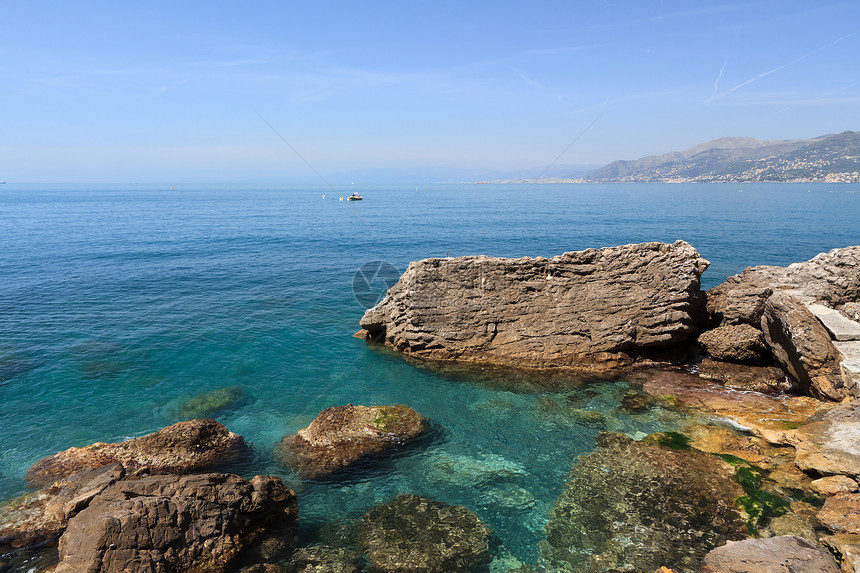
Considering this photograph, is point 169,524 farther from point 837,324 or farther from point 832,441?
point 837,324

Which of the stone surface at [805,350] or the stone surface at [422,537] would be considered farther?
the stone surface at [805,350]

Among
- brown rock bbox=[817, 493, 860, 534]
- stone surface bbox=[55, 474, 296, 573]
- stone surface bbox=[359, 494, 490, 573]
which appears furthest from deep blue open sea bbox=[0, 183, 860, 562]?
brown rock bbox=[817, 493, 860, 534]

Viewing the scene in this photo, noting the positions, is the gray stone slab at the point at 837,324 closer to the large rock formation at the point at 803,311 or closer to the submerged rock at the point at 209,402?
the large rock formation at the point at 803,311

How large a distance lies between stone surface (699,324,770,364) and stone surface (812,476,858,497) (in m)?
9.25

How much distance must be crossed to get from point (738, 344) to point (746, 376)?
66.0 inches

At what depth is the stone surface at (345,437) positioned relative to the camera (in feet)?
49.8

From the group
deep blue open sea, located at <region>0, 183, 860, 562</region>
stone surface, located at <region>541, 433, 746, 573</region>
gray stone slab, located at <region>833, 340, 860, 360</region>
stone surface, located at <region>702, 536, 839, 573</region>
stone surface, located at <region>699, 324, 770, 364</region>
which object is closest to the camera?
stone surface, located at <region>702, 536, 839, 573</region>

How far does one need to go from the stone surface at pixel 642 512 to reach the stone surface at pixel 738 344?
338 inches

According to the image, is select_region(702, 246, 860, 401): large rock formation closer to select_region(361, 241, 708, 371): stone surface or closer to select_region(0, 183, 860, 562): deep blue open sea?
select_region(361, 241, 708, 371): stone surface

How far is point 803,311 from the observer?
17719 mm

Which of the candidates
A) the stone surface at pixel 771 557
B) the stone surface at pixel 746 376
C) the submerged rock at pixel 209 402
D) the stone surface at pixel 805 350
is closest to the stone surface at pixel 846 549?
the stone surface at pixel 771 557

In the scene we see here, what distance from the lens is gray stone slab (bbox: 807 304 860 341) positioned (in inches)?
661

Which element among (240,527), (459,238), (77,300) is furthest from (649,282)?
(459,238)

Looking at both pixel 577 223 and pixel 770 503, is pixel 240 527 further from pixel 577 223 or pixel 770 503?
pixel 577 223
